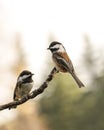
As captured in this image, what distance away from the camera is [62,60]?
28.6 feet

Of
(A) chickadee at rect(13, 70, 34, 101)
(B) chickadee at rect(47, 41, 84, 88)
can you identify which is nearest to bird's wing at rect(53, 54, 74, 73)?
(B) chickadee at rect(47, 41, 84, 88)

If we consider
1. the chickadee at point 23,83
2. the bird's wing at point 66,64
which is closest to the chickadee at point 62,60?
the bird's wing at point 66,64

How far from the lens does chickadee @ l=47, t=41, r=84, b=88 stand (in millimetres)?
8469

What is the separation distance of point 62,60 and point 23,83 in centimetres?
81

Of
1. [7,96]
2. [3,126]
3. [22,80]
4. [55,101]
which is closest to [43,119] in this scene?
[55,101]

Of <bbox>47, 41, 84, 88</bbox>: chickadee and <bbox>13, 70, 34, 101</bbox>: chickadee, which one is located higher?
<bbox>47, 41, 84, 88</bbox>: chickadee

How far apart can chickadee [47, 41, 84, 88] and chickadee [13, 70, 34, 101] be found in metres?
0.45

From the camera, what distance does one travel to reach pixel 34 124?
3991 cm

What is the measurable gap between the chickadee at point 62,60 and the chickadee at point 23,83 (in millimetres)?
451

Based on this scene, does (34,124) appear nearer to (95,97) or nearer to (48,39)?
(95,97)

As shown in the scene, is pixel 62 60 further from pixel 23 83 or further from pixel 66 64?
pixel 23 83

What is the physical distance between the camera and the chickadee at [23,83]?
9117mm

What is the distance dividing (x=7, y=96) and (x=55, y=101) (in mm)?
6747

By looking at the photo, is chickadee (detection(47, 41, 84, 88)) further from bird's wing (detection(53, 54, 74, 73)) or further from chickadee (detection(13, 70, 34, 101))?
chickadee (detection(13, 70, 34, 101))
